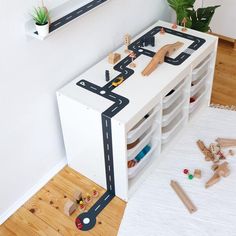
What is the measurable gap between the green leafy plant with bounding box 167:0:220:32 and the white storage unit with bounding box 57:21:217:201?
0.17 metres

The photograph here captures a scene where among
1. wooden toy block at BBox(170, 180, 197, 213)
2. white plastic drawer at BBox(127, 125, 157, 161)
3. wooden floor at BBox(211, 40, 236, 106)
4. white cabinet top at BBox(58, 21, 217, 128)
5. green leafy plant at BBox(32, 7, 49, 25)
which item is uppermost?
green leafy plant at BBox(32, 7, 49, 25)

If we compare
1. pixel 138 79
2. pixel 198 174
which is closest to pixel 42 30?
pixel 138 79

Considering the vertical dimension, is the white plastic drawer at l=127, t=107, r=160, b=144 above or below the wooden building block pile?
above

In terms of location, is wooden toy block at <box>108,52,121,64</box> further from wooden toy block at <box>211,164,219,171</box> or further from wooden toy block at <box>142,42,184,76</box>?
wooden toy block at <box>211,164,219,171</box>

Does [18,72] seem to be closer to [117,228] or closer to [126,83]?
[126,83]

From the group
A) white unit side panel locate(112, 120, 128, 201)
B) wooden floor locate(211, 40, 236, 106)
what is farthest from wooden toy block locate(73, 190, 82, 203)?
wooden floor locate(211, 40, 236, 106)

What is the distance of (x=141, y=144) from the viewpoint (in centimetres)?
203

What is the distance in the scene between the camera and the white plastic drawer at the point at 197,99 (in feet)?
7.96

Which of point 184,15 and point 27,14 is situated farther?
point 184,15

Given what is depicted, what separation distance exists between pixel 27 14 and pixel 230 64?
1711mm

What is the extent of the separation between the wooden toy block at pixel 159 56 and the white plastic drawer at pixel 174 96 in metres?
0.16

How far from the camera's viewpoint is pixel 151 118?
2049 millimetres

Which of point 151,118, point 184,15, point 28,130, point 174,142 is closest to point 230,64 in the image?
point 184,15

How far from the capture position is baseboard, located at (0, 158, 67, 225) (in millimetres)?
2023
